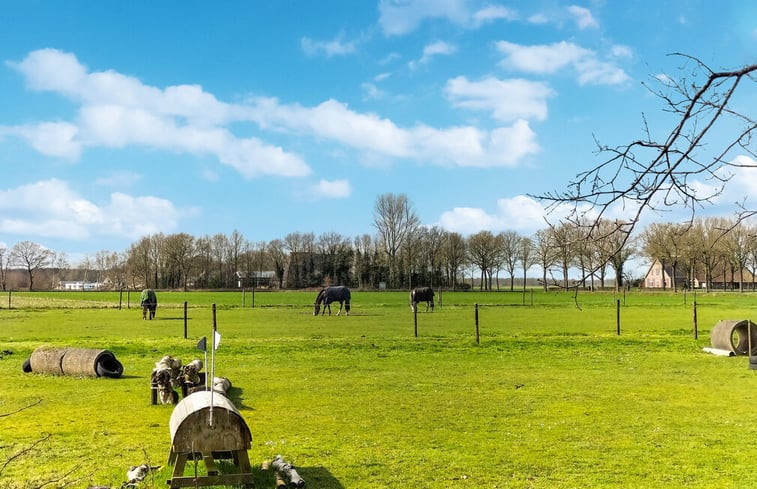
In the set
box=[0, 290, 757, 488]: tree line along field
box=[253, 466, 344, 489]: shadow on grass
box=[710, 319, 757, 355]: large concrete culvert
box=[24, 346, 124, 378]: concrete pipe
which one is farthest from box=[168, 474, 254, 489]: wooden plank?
box=[710, 319, 757, 355]: large concrete culvert

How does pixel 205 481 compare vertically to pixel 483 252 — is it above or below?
below

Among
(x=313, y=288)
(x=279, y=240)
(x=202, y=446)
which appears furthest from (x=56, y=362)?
(x=279, y=240)

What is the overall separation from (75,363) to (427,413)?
9672mm

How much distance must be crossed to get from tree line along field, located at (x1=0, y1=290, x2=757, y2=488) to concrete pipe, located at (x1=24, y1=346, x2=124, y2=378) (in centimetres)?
28

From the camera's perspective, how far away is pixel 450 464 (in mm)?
8383

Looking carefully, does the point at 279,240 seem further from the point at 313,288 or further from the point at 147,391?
the point at 147,391

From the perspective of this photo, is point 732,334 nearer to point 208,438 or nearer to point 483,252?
point 208,438

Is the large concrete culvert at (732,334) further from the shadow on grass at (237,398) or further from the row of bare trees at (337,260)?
the row of bare trees at (337,260)

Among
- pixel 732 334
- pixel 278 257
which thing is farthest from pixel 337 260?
pixel 732 334

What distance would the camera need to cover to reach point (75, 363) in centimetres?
1620

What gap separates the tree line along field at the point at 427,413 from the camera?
807 centimetres

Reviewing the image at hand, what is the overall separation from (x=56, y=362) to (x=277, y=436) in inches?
361

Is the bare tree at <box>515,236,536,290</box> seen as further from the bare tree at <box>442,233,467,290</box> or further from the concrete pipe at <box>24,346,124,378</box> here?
the concrete pipe at <box>24,346,124,378</box>

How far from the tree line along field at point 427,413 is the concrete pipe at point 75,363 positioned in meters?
0.28
